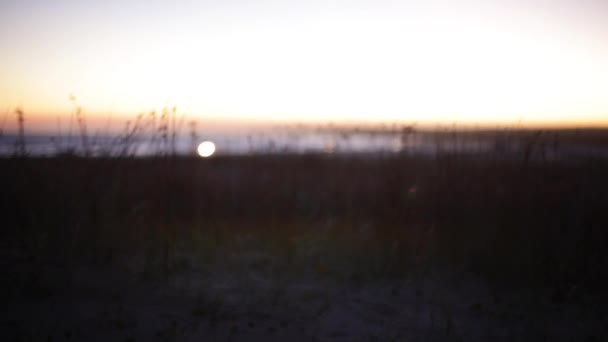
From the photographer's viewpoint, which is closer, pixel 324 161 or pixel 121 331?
pixel 121 331

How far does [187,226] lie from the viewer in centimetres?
605

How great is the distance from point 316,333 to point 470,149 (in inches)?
165

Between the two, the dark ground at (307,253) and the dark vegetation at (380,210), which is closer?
the dark ground at (307,253)

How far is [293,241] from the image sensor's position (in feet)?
19.3

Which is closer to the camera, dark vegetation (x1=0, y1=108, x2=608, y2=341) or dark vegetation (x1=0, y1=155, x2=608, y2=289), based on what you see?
dark vegetation (x1=0, y1=108, x2=608, y2=341)

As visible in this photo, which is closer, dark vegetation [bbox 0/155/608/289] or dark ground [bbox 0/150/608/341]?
dark ground [bbox 0/150/608/341]

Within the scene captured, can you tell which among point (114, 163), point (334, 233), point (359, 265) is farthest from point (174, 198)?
point (359, 265)

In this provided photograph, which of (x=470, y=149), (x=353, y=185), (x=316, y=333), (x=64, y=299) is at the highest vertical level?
(x=470, y=149)

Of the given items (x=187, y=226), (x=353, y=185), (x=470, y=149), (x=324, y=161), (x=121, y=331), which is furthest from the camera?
(x=324, y=161)

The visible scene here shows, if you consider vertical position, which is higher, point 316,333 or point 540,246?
point 540,246

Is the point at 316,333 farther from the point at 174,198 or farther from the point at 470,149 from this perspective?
the point at 470,149

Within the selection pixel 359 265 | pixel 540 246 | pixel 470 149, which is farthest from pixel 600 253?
pixel 359 265

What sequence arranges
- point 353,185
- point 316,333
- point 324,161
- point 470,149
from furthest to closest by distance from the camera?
1. point 324,161
2. point 353,185
3. point 470,149
4. point 316,333

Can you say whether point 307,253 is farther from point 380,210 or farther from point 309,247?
point 380,210
